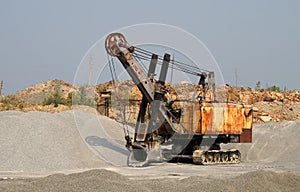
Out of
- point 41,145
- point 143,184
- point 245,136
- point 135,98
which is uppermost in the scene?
point 135,98

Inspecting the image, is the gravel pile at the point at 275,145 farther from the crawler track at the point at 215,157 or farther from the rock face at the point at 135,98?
the rock face at the point at 135,98

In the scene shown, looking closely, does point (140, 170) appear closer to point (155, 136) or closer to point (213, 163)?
point (155, 136)

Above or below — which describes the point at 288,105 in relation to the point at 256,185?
above

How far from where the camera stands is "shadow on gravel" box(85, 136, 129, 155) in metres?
22.3

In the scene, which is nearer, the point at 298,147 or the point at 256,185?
the point at 256,185

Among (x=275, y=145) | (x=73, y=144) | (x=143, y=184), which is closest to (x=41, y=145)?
(x=73, y=144)

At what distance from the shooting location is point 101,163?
1992cm

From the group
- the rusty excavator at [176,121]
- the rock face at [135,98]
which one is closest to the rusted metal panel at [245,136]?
the rusty excavator at [176,121]

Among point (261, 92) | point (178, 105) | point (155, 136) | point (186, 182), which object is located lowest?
point (186, 182)

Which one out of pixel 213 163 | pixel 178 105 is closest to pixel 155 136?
pixel 178 105

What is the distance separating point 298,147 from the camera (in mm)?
25578

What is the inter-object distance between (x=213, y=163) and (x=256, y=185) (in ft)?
28.9

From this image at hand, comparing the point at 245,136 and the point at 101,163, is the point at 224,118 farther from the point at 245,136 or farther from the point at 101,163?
the point at 101,163

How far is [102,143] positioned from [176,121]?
389cm
